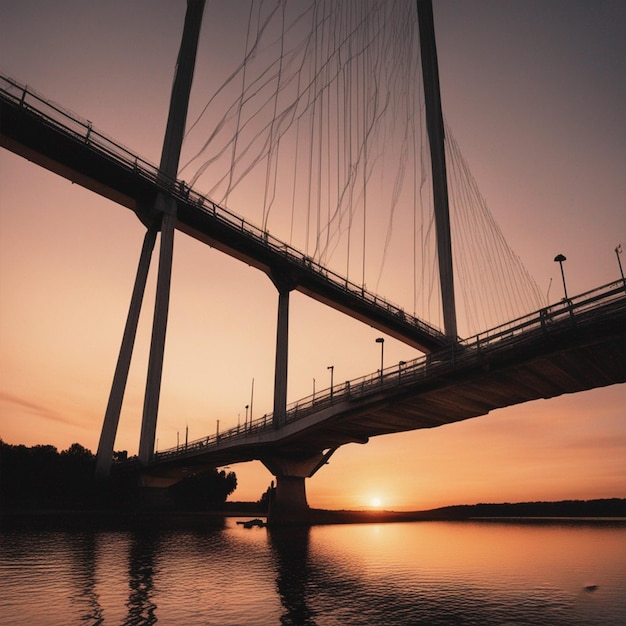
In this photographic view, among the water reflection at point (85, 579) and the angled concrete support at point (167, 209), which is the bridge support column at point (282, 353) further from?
the water reflection at point (85, 579)

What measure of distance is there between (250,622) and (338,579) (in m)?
8.97

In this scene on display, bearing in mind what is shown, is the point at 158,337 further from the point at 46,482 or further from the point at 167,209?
the point at 46,482

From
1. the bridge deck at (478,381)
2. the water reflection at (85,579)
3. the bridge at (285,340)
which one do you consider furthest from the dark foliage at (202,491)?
the water reflection at (85,579)

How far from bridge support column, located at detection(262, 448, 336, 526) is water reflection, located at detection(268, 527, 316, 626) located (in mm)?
10983

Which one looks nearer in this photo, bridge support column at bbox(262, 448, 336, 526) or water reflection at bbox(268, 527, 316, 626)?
water reflection at bbox(268, 527, 316, 626)

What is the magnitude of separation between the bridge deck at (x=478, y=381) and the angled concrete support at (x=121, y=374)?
11.7m

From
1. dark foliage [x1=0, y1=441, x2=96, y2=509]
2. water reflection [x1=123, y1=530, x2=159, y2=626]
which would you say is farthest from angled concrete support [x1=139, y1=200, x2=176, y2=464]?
water reflection [x1=123, y1=530, x2=159, y2=626]

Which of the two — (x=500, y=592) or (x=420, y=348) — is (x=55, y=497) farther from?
(x=420, y=348)

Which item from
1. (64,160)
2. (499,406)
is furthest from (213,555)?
(64,160)

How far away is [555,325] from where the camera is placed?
2431cm

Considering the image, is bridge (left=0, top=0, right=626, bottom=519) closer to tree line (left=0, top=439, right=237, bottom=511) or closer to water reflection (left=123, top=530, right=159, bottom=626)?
tree line (left=0, top=439, right=237, bottom=511)

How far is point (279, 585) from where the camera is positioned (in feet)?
64.7

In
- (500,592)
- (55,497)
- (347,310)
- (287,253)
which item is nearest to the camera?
(500,592)

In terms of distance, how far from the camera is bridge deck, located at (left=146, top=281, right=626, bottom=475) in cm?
2373
